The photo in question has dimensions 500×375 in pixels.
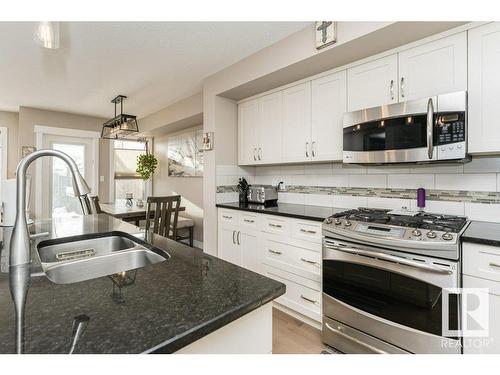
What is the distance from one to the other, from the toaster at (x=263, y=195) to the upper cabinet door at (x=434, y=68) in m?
1.55

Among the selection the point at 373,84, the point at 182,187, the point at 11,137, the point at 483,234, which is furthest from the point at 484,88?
the point at 11,137

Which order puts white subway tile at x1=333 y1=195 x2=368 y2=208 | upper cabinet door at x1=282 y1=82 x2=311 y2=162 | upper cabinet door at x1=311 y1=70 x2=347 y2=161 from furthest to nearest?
upper cabinet door at x1=282 y1=82 x2=311 y2=162, white subway tile at x1=333 y1=195 x2=368 y2=208, upper cabinet door at x1=311 y1=70 x2=347 y2=161

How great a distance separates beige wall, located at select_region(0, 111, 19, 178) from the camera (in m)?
4.84

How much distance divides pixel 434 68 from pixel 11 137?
6.50 metres

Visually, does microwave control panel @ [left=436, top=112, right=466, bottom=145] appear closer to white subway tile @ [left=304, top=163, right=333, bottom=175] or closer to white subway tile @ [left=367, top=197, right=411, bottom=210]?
white subway tile @ [left=367, top=197, right=411, bottom=210]

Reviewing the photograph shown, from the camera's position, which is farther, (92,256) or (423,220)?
(423,220)

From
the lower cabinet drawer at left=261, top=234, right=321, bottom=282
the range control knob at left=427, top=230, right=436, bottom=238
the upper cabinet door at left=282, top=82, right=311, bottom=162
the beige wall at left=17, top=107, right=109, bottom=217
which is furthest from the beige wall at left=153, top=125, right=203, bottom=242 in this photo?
the range control knob at left=427, top=230, right=436, bottom=238

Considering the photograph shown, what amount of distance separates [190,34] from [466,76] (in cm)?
210

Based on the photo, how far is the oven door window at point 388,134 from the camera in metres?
1.79

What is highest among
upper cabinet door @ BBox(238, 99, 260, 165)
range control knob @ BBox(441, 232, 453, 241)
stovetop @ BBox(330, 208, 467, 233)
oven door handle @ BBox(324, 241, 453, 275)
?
upper cabinet door @ BBox(238, 99, 260, 165)

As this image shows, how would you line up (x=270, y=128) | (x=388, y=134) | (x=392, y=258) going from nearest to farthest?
(x=392, y=258), (x=388, y=134), (x=270, y=128)

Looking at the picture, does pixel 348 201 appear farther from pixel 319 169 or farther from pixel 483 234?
pixel 483 234

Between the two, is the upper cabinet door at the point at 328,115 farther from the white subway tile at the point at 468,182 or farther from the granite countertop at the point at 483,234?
the granite countertop at the point at 483,234

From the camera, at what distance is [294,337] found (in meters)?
2.00
